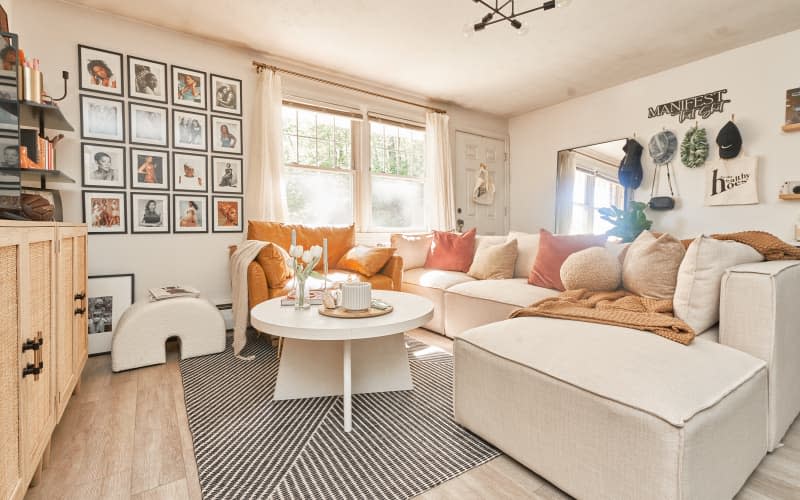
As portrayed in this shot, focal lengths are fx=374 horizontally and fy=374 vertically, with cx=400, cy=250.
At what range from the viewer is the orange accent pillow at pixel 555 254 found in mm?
2725

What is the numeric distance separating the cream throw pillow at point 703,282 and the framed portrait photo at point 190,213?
136 inches

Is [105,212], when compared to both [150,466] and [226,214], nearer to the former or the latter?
[226,214]

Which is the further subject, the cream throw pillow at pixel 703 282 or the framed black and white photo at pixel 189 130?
the framed black and white photo at pixel 189 130

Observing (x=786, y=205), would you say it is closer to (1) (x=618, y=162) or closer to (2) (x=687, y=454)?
(1) (x=618, y=162)

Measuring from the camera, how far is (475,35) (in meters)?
3.24

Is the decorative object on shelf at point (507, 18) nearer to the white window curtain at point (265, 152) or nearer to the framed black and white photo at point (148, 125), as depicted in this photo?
the white window curtain at point (265, 152)

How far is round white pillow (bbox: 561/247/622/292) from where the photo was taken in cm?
217

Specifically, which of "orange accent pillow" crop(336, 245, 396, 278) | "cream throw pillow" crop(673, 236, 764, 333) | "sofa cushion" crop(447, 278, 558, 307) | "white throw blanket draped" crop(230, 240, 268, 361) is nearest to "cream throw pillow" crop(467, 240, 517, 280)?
"sofa cushion" crop(447, 278, 558, 307)

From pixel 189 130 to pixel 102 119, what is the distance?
0.59 m

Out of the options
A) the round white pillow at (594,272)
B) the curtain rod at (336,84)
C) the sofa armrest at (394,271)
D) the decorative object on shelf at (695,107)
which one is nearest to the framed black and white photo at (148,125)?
the curtain rod at (336,84)

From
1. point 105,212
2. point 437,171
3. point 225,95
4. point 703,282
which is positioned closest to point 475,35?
point 437,171

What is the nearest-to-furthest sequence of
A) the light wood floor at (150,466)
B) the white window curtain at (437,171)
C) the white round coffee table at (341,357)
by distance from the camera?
the light wood floor at (150,466), the white round coffee table at (341,357), the white window curtain at (437,171)

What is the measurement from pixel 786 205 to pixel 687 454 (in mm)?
3449

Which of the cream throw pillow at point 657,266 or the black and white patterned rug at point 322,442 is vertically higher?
the cream throw pillow at point 657,266
